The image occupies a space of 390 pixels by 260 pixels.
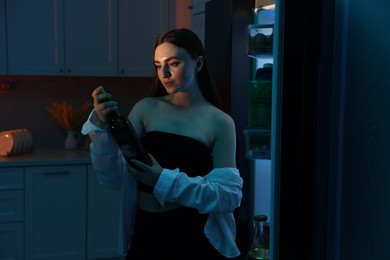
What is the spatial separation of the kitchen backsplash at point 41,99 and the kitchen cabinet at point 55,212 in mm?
591

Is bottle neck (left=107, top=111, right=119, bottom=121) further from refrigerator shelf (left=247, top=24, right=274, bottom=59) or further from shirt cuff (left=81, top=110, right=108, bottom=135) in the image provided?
refrigerator shelf (left=247, top=24, right=274, bottom=59)

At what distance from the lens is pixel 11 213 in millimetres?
3477

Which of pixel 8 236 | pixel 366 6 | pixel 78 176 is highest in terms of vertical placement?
pixel 366 6

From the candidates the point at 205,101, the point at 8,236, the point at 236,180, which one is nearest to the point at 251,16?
the point at 205,101

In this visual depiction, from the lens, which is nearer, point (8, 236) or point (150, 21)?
point (8, 236)

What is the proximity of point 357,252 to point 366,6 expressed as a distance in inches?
16.5

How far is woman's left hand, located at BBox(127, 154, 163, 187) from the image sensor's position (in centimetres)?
149

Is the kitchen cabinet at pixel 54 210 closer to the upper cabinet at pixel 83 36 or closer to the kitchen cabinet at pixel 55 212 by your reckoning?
the kitchen cabinet at pixel 55 212

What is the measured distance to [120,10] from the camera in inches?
153

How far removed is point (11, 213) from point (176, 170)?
232 centimetres

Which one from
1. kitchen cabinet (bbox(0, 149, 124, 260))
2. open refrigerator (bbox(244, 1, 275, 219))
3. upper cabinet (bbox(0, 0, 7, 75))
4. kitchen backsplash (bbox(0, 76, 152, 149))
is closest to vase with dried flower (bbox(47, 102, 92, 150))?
kitchen backsplash (bbox(0, 76, 152, 149))

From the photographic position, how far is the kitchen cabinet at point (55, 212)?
11.6 ft

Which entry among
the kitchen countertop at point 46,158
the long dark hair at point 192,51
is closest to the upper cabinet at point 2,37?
the kitchen countertop at point 46,158

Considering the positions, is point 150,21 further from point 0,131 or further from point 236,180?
point 236,180
